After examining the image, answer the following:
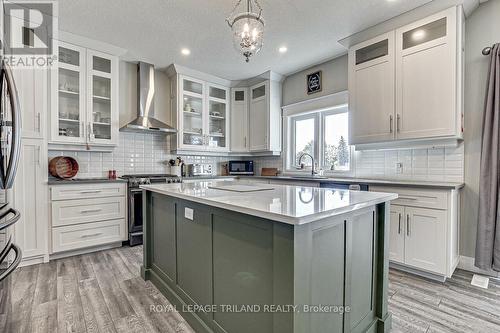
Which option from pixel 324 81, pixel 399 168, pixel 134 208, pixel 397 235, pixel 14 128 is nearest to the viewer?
pixel 14 128

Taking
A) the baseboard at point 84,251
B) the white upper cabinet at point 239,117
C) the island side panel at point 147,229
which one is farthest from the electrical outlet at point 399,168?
the baseboard at point 84,251

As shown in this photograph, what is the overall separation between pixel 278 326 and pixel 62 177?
3213 mm

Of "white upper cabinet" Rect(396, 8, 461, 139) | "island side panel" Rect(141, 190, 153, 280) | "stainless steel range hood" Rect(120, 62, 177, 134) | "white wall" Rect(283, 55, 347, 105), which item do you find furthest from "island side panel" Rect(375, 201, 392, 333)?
"stainless steel range hood" Rect(120, 62, 177, 134)

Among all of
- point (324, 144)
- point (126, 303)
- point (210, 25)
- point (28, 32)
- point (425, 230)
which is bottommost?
point (126, 303)

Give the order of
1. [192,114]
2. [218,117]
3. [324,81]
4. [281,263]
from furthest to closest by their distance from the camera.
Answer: [218,117] → [192,114] → [324,81] → [281,263]

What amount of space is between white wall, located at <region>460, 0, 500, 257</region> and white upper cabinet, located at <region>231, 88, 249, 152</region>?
3234mm

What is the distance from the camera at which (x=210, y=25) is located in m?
2.83

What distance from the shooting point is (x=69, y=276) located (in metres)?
2.43

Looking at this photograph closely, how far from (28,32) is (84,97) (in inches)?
32.2

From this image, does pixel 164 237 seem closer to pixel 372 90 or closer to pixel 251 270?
pixel 251 270

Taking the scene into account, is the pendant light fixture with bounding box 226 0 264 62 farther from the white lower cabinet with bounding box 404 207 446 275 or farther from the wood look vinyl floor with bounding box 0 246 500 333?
the white lower cabinet with bounding box 404 207 446 275

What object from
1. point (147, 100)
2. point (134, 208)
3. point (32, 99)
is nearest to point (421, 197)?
point (134, 208)

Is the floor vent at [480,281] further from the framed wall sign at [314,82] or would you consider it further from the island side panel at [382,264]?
the framed wall sign at [314,82]

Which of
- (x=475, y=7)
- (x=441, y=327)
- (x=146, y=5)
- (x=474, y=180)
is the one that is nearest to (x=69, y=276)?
(x=146, y=5)
